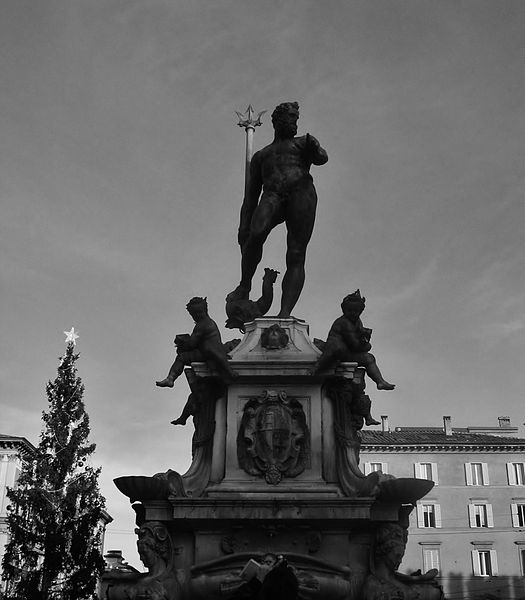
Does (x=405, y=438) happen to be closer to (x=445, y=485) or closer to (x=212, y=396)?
(x=445, y=485)

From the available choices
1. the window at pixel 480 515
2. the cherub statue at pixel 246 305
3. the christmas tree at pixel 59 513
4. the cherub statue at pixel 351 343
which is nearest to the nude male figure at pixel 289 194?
the cherub statue at pixel 246 305

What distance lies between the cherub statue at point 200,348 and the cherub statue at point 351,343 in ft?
3.55

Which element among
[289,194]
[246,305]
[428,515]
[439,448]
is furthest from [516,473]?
[289,194]

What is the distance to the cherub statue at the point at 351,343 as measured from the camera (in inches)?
355

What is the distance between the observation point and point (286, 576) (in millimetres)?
7031

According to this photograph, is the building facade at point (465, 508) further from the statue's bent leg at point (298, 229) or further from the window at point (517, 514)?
the statue's bent leg at point (298, 229)

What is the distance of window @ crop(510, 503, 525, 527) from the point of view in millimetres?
56156

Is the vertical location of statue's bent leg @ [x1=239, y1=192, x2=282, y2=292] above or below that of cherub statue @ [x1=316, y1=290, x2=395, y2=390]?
above

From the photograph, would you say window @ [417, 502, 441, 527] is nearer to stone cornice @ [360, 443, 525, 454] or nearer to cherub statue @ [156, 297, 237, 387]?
stone cornice @ [360, 443, 525, 454]

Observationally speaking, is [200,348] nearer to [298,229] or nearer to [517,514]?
[298,229]

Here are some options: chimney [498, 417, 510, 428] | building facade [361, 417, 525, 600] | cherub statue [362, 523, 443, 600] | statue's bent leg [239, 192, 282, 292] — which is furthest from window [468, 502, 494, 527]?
cherub statue [362, 523, 443, 600]

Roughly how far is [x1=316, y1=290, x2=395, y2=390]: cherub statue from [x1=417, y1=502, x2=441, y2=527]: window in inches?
1958

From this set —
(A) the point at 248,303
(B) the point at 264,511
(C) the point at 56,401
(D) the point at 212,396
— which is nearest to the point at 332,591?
(B) the point at 264,511

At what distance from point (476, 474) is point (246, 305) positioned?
51.2 meters
